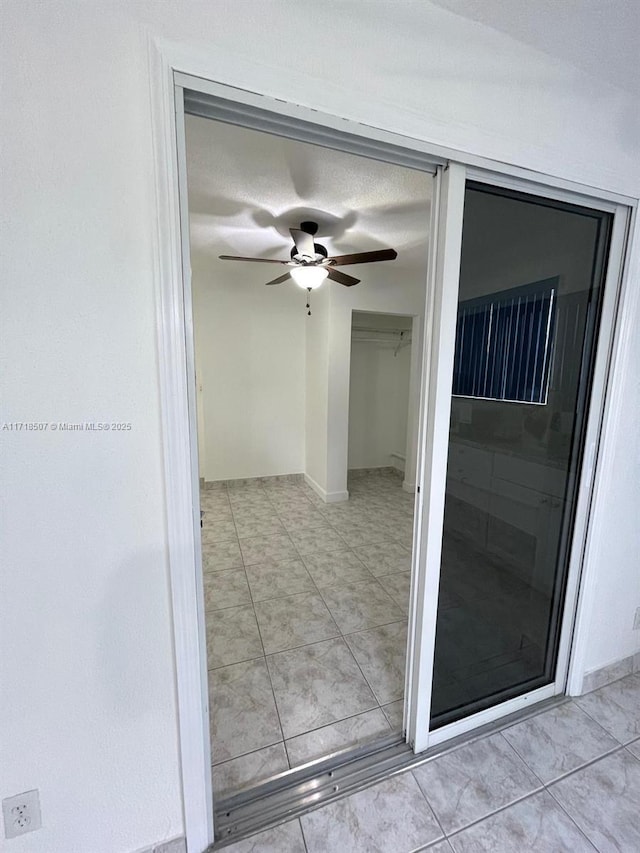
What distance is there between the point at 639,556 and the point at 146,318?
2307mm

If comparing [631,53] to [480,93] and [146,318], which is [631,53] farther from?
[146,318]

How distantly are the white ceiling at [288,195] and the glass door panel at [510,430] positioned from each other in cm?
92

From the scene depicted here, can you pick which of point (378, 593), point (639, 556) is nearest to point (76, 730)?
point (378, 593)

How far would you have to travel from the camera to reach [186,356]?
0.90 m

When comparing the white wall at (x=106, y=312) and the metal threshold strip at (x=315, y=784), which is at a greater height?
the white wall at (x=106, y=312)

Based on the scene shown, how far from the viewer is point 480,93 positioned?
1.07 metres

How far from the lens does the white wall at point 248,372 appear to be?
4105 mm

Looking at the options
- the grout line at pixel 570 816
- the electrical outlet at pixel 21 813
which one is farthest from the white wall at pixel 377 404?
the electrical outlet at pixel 21 813

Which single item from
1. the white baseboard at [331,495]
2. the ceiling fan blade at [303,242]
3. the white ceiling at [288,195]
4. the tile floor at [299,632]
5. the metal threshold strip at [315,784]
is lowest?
the tile floor at [299,632]

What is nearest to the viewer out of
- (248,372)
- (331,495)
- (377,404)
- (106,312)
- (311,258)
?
(106,312)

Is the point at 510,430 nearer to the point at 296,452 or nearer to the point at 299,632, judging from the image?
the point at 299,632

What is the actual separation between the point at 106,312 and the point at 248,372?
11.7 feet

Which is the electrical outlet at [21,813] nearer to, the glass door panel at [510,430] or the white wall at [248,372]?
the glass door panel at [510,430]

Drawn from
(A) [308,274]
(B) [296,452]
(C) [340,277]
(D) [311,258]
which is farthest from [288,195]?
(B) [296,452]
